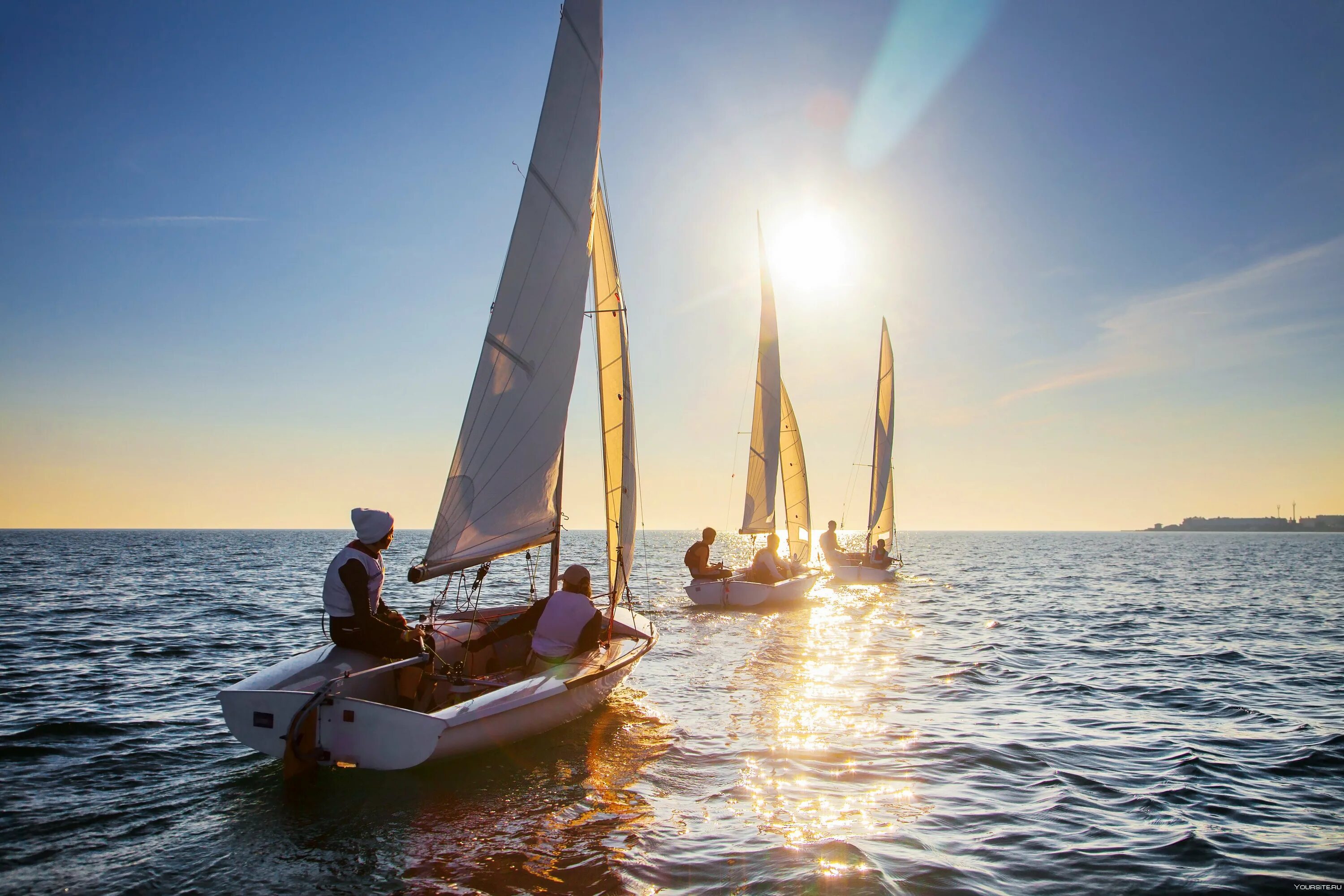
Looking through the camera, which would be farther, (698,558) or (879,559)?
(879,559)

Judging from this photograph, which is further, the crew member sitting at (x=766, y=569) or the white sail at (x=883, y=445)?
the white sail at (x=883, y=445)

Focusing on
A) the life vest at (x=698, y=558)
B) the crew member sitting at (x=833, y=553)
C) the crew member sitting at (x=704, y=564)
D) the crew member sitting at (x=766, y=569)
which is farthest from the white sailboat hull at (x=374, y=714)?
the crew member sitting at (x=833, y=553)

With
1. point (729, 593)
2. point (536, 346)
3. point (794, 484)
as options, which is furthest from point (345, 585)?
point (794, 484)

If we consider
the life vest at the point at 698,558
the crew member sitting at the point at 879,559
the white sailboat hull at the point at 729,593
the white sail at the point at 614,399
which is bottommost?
the white sailboat hull at the point at 729,593

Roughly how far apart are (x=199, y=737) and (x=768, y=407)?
2051 centimetres

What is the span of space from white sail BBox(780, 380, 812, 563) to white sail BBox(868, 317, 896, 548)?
17.6 feet

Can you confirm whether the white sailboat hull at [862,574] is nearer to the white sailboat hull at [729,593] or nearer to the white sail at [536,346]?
the white sailboat hull at [729,593]

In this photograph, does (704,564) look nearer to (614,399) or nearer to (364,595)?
(614,399)

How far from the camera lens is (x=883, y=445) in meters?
34.3

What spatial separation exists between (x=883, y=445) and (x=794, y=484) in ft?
24.5

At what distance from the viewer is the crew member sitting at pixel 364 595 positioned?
6.54m

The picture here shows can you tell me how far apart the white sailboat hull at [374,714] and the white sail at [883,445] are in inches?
1108

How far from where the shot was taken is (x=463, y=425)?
27.8ft

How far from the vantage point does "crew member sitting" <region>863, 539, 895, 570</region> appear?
98.3 feet
